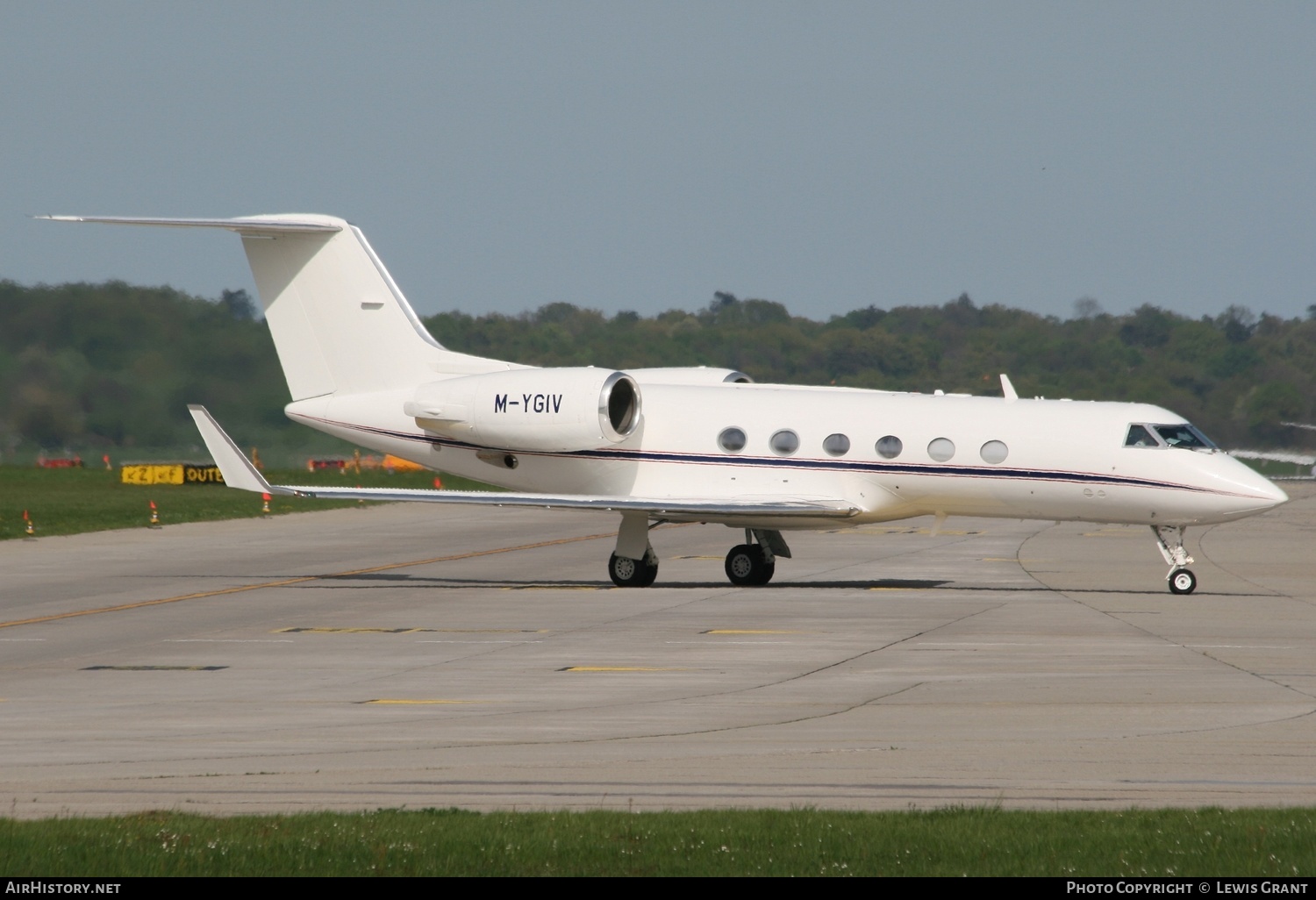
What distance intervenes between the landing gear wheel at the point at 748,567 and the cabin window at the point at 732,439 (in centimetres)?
167

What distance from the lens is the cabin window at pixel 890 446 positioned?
2380 cm

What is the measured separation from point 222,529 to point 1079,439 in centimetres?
2397

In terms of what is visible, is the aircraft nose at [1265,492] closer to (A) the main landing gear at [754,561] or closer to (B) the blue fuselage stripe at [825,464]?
(B) the blue fuselage stripe at [825,464]

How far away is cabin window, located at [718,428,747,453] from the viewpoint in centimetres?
2448

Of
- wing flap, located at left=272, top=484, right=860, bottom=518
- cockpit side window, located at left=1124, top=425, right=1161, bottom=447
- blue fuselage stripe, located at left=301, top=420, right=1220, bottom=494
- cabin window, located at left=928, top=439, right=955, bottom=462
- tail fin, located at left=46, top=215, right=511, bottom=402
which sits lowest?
wing flap, located at left=272, top=484, right=860, bottom=518

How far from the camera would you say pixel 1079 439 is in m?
23.3

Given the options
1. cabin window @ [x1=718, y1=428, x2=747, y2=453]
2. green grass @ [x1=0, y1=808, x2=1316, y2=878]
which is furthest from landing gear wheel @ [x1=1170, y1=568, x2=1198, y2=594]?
green grass @ [x1=0, y1=808, x2=1316, y2=878]

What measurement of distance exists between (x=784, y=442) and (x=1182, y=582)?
6184mm

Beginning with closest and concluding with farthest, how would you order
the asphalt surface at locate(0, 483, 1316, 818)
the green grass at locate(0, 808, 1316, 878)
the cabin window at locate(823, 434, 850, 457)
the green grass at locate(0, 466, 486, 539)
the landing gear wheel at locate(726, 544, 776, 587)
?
the green grass at locate(0, 808, 1316, 878)
the asphalt surface at locate(0, 483, 1316, 818)
the cabin window at locate(823, 434, 850, 457)
the landing gear wheel at locate(726, 544, 776, 587)
the green grass at locate(0, 466, 486, 539)

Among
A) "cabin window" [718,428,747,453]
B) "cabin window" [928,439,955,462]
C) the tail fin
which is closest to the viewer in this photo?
"cabin window" [928,439,955,462]

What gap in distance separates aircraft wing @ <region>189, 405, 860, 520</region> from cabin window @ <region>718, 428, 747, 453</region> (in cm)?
101

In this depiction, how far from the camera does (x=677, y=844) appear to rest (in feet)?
27.3

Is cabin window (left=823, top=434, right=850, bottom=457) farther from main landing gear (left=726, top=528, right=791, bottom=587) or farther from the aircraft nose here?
the aircraft nose

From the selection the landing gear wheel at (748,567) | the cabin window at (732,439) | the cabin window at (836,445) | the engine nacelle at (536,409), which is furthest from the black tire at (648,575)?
the cabin window at (836,445)
